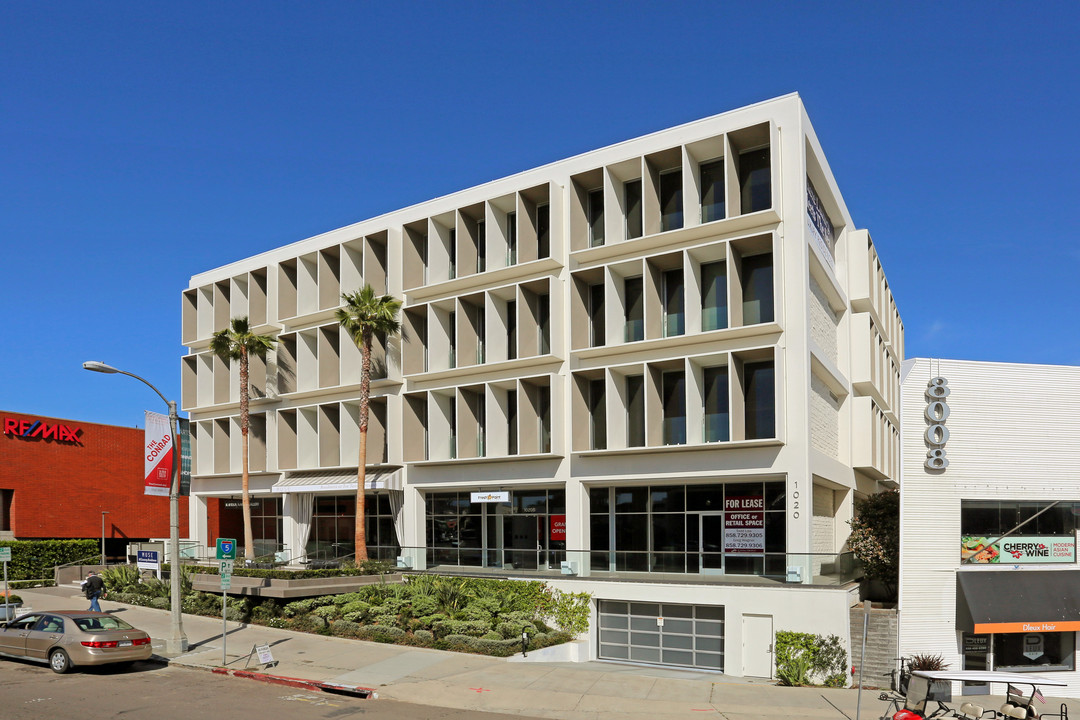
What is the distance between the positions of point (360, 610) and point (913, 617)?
54.3ft

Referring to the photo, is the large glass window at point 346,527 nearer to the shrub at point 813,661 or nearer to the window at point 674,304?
Result: the window at point 674,304

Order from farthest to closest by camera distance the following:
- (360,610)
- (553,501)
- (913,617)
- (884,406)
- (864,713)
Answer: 1. (884,406)
2. (553,501)
3. (360,610)
4. (913,617)
5. (864,713)

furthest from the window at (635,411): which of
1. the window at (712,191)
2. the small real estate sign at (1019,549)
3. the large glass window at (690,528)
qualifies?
the small real estate sign at (1019,549)

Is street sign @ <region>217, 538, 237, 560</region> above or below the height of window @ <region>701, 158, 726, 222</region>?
below

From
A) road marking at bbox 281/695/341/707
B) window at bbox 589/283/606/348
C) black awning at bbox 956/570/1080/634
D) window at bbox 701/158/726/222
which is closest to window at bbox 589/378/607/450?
window at bbox 589/283/606/348

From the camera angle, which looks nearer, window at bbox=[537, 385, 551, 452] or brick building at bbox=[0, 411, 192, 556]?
window at bbox=[537, 385, 551, 452]

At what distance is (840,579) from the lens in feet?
84.5

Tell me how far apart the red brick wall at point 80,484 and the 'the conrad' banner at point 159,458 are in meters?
23.1

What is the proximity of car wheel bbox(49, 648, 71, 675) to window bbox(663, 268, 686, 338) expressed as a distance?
19.7 meters

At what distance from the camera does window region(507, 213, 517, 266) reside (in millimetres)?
35156

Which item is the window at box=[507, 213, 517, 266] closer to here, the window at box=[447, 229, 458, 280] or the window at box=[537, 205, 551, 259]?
the window at box=[537, 205, 551, 259]

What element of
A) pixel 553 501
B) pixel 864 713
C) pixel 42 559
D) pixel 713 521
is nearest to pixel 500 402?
→ pixel 553 501

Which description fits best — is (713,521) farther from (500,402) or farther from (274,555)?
(274,555)

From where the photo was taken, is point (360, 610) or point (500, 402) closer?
point (360, 610)
